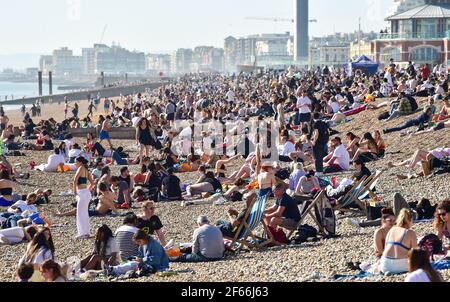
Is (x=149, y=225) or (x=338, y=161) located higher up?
(x=338, y=161)

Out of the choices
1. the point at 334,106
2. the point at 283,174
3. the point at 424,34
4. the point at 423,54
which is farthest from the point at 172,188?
the point at 423,54

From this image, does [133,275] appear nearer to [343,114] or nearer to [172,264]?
[172,264]

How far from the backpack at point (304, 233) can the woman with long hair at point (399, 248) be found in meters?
2.76

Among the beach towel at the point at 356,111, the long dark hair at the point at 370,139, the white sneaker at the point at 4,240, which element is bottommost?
the white sneaker at the point at 4,240

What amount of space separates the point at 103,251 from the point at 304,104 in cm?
1491

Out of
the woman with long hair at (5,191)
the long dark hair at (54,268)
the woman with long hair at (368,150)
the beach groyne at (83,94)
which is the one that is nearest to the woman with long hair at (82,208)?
the woman with long hair at (5,191)

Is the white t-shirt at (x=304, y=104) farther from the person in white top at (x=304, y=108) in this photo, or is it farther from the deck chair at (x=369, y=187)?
the deck chair at (x=369, y=187)

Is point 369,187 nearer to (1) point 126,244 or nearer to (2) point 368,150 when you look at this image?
(1) point 126,244

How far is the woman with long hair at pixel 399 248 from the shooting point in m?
8.97

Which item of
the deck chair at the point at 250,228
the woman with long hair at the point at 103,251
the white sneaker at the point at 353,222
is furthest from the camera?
the white sneaker at the point at 353,222

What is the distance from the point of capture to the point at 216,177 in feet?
58.8

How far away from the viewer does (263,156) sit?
19344 millimetres

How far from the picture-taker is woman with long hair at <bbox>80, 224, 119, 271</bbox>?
10.8 metres
